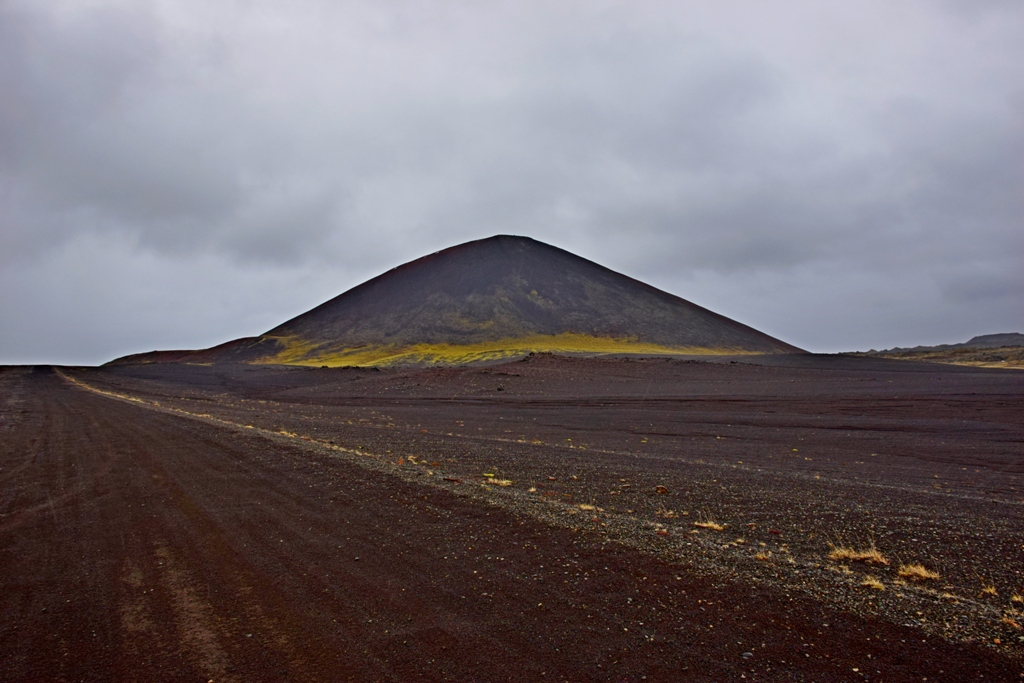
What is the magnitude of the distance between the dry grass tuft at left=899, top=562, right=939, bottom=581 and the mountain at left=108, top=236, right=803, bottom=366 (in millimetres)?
63691

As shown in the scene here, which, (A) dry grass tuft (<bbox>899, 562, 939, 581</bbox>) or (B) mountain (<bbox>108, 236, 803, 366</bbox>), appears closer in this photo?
(A) dry grass tuft (<bbox>899, 562, 939, 581</bbox>)

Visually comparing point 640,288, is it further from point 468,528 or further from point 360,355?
point 468,528

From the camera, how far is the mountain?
87312mm

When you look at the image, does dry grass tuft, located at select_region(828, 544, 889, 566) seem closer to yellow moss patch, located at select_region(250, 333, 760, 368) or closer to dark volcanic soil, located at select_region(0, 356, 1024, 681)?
dark volcanic soil, located at select_region(0, 356, 1024, 681)

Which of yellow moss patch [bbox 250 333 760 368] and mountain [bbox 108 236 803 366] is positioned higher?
mountain [bbox 108 236 803 366]

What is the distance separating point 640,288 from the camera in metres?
116

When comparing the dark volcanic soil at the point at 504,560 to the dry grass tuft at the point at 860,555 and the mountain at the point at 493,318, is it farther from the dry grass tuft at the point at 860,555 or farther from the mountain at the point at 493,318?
the mountain at the point at 493,318

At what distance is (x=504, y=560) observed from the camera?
589cm

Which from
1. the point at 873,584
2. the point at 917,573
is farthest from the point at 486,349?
the point at 873,584

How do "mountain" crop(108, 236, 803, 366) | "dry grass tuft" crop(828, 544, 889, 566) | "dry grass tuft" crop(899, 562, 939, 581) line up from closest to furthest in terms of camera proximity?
"dry grass tuft" crop(899, 562, 939, 581) < "dry grass tuft" crop(828, 544, 889, 566) < "mountain" crop(108, 236, 803, 366)

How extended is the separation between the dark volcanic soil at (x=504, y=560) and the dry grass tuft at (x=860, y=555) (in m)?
0.09

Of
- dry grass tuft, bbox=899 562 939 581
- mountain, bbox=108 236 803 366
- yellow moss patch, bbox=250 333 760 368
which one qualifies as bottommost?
dry grass tuft, bbox=899 562 939 581

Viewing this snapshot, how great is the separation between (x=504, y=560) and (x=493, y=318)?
87497 mm

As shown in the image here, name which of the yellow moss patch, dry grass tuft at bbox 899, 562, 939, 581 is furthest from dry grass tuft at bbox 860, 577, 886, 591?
the yellow moss patch
